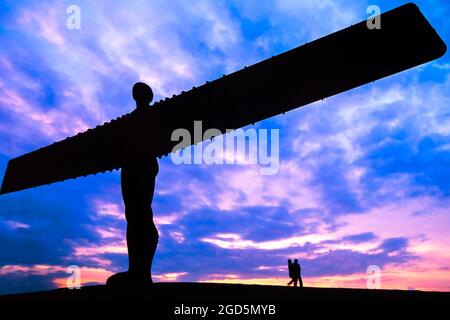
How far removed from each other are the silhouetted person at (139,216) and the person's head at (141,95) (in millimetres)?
728

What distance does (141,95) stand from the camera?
19.1 ft

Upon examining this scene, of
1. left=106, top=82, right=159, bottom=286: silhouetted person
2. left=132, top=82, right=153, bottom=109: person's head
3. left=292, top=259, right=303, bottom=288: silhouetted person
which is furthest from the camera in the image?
left=292, top=259, right=303, bottom=288: silhouetted person

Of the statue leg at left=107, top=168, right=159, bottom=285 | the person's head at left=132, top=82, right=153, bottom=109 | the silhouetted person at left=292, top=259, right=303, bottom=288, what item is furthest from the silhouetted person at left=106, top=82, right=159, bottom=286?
the silhouetted person at left=292, top=259, right=303, bottom=288

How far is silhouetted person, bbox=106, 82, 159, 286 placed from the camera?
17.1 ft

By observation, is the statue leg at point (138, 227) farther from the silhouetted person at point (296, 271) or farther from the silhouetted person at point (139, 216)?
the silhouetted person at point (296, 271)

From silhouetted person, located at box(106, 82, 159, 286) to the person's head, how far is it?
2.39ft

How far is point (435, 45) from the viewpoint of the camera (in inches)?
159

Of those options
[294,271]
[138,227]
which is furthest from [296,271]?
[138,227]

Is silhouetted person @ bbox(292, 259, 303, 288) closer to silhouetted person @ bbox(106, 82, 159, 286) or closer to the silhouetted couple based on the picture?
the silhouetted couple

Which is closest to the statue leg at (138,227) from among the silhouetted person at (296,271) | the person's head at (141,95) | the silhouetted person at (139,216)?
the silhouetted person at (139,216)
